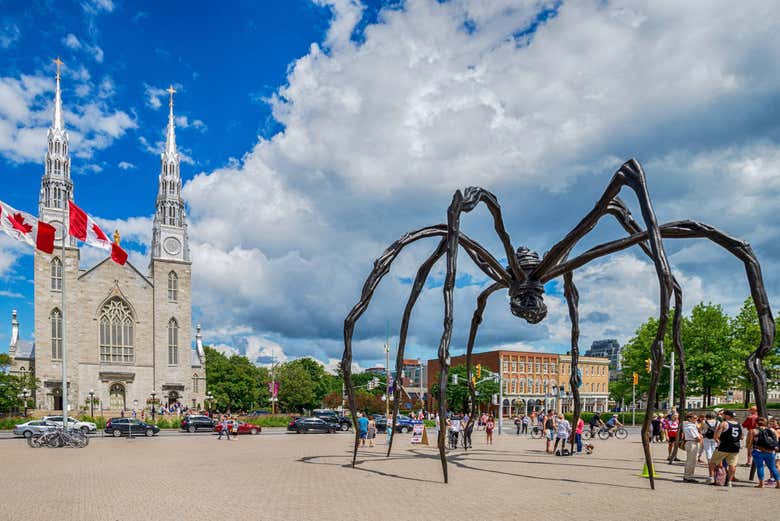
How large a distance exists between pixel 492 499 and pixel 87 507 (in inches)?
285

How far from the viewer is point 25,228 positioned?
28.5 m

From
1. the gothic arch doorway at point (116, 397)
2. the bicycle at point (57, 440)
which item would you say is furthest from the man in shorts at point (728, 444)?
the gothic arch doorway at point (116, 397)

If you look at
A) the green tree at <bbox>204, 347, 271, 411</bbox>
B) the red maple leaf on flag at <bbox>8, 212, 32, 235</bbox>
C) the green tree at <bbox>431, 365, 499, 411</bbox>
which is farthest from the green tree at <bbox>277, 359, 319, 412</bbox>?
the red maple leaf on flag at <bbox>8, 212, 32, 235</bbox>

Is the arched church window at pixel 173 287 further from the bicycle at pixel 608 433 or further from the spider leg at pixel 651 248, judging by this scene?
the spider leg at pixel 651 248

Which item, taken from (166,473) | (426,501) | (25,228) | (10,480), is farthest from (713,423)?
(25,228)

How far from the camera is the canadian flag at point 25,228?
27844 millimetres

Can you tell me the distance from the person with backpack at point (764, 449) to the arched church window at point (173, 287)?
72.1m

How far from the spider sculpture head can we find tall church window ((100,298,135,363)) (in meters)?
67.7

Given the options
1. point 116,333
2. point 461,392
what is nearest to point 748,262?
point 461,392

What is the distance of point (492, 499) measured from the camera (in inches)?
438

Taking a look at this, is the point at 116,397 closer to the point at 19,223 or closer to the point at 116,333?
the point at 116,333

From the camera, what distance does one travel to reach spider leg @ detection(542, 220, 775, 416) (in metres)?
10.7

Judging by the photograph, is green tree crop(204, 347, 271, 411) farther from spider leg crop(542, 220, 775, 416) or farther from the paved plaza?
spider leg crop(542, 220, 775, 416)

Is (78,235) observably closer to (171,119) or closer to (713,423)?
(713,423)
